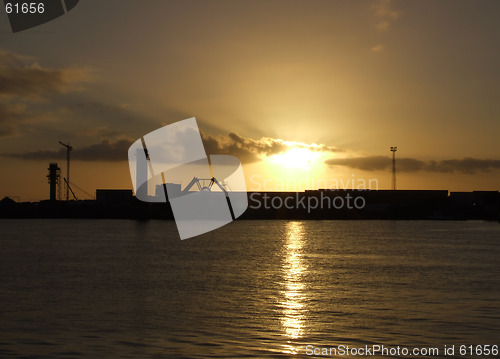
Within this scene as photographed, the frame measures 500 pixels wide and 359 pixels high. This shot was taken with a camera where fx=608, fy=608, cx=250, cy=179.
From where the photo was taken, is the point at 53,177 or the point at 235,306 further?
the point at 53,177

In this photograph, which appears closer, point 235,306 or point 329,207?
point 235,306

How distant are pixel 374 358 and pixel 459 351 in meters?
1.97

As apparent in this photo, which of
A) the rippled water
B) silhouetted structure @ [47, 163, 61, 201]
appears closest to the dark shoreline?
silhouetted structure @ [47, 163, 61, 201]

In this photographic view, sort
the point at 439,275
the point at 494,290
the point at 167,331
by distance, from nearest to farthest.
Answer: the point at 167,331
the point at 494,290
the point at 439,275

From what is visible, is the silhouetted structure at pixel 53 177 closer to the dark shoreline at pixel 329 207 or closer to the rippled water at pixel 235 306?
the dark shoreline at pixel 329 207

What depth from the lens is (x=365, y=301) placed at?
1905 centimetres

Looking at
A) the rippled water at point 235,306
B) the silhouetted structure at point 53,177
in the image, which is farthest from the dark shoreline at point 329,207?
the rippled water at point 235,306

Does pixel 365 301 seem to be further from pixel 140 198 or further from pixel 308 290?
pixel 140 198

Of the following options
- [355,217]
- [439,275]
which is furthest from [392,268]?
[355,217]

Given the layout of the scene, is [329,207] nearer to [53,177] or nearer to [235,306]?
[53,177]

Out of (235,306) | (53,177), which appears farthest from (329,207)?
(235,306)

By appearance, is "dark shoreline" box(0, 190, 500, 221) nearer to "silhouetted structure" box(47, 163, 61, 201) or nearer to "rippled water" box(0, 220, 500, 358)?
"silhouetted structure" box(47, 163, 61, 201)

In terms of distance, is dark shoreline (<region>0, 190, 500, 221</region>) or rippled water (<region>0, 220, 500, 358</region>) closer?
rippled water (<region>0, 220, 500, 358</region>)

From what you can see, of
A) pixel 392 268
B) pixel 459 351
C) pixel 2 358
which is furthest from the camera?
pixel 392 268
